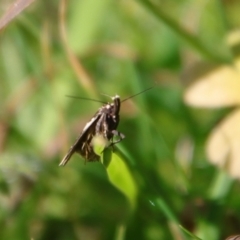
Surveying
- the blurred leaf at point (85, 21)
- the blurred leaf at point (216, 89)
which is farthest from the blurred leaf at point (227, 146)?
the blurred leaf at point (85, 21)

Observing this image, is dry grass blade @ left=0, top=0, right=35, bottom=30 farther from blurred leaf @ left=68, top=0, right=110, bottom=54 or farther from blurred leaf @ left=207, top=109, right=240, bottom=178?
blurred leaf @ left=68, top=0, right=110, bottom=54

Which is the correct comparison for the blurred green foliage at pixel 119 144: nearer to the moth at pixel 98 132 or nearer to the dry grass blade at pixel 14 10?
the moth at pixel 98 132

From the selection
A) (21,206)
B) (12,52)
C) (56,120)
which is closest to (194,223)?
(21,206)

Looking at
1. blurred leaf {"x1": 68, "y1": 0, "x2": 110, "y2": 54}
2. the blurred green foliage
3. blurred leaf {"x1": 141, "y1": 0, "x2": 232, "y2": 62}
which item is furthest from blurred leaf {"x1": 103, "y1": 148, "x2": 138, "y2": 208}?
blurred leaf {"x1": 68, "y1": 0, "x2": 110, "y2": 54}

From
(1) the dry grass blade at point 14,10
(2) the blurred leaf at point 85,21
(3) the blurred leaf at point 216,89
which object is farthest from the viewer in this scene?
(2) the blurred leaf at point 85,21

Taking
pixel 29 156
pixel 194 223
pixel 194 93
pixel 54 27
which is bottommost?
pixel 194 223

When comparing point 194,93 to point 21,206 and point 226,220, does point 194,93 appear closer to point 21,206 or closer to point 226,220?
point 226,220
